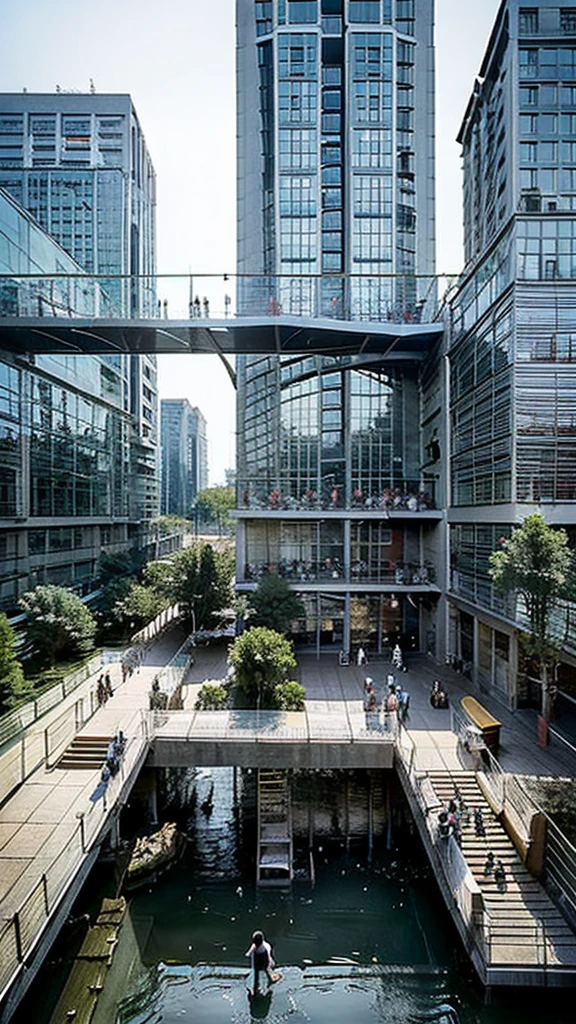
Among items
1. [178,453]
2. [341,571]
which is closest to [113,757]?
[341,571]

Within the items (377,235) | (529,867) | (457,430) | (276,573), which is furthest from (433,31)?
(529,867)

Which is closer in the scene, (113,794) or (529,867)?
(529,867)

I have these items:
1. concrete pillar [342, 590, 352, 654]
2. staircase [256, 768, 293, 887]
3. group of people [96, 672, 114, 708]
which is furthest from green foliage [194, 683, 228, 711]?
concrete pillar [342, 590, 352, 654]

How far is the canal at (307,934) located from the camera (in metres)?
10.7

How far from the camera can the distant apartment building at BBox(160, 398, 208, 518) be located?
129 metres

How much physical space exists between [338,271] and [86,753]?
26.7m

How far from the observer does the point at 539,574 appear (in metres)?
15.8

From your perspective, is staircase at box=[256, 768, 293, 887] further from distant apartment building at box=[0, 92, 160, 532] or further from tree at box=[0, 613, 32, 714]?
distant apartment building at box=[0, 92, 160, 532]

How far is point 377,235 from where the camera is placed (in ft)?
105

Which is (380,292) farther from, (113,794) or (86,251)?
(86,251)

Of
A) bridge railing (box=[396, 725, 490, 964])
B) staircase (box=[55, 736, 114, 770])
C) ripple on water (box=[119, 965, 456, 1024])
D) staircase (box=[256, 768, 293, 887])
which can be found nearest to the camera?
bridge railing (box=[396, 725, 490, 964])

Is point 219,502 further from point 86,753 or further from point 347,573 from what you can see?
point 86,753

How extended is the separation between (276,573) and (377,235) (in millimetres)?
18908

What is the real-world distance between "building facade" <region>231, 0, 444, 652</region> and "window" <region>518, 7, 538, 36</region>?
14.7 metres
